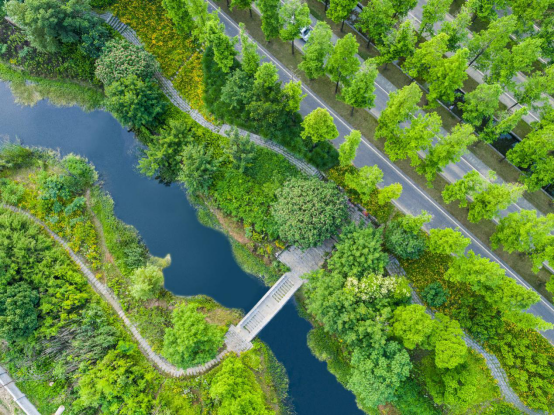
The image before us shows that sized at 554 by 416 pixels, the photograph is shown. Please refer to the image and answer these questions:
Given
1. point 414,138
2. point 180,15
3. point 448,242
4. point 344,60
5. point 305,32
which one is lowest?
point 448,242

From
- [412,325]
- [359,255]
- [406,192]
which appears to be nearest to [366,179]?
[359,255]

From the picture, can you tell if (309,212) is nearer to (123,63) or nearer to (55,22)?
(123,63)

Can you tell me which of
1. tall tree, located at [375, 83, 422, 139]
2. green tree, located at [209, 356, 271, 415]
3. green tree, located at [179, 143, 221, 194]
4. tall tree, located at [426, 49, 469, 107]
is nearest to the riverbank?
green tree, located at [209, 356, 271, 415]

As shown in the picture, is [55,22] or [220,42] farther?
[55,22]

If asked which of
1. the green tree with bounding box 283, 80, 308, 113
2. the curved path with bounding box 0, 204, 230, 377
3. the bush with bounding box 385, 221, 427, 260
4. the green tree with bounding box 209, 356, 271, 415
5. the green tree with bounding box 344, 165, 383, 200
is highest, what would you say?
the green tree with bounding box 283, 80, 308, 113

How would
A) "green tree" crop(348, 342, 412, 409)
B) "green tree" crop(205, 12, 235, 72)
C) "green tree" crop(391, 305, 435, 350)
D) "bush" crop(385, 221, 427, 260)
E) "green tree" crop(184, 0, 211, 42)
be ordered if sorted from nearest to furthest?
"green tree" crop(391, 305, 435, 350) → "green tree" crop(348, 342, 412, 409) → "bush" crop(385, 221, 427, 260) → "green tree" crop(205, 12, 235, 72) → "green tree" crop(184, 0, 211, 42)

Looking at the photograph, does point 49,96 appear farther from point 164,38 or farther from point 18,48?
point 164,38

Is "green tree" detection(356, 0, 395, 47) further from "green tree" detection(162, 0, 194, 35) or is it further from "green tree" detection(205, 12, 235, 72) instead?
"green tree" detection(162, 0, 194, 35)
